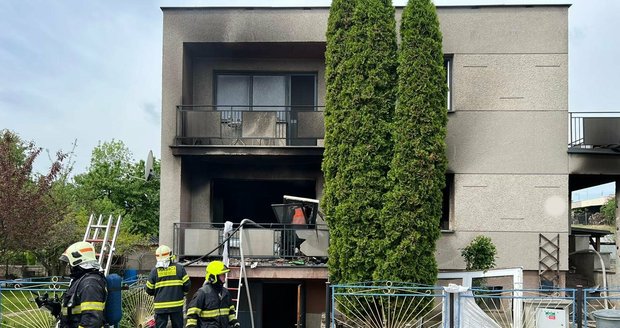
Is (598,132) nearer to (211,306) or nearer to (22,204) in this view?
(211,306)

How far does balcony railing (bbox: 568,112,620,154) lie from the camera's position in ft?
43.2

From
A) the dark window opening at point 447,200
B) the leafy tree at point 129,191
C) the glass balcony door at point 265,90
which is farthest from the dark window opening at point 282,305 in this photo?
the leafy tree at point 129,191

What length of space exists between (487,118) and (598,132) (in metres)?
2.48

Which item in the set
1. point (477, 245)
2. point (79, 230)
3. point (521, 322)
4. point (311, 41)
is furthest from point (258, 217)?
point (79, 230)

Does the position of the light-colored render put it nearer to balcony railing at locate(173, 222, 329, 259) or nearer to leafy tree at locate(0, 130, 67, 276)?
balcony railing at locate(173, 222, 329, 259)

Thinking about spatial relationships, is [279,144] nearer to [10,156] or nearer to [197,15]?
[197,15]

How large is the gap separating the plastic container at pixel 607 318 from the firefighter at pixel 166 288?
7.02 metres

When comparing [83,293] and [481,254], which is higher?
[83,293]

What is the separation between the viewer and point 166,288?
909cm

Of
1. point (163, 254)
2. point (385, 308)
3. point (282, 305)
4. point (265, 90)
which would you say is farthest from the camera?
point (265, 90)

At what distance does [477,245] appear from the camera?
501 inches

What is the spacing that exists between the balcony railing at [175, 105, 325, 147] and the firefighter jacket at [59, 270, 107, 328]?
7.35 meters

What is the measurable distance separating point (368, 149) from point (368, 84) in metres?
1.35

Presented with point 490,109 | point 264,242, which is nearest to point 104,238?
point 264,242
